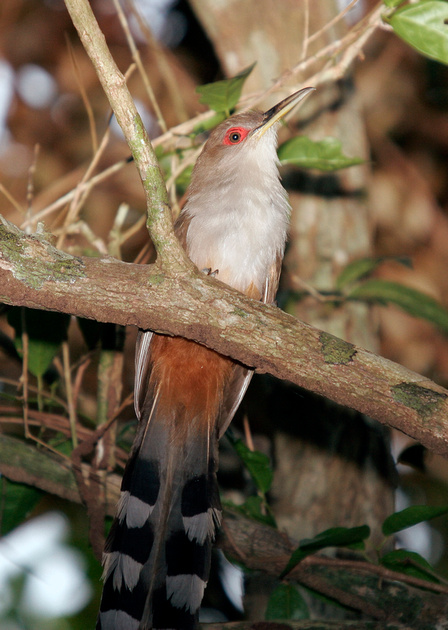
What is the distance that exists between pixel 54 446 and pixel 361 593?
1568 mm

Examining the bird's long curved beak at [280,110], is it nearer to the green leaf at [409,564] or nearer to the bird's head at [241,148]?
the bird's head at [241,148]

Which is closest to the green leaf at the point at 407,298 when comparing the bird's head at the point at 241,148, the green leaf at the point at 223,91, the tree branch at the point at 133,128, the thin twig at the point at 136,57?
the bird's head at the point at 241,148

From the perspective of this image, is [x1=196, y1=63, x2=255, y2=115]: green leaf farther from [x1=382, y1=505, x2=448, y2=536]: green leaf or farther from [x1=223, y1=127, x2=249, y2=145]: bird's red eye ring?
[x1=382, y1=505, x2=448, y2=536]: green leaf

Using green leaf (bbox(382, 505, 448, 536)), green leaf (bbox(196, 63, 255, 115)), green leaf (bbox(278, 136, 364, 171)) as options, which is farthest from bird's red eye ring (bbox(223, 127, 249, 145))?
green leaf (bbox(382, 505, 448, 536))

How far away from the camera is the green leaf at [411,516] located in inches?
97.6

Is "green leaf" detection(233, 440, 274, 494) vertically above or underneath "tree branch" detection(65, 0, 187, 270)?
underneath

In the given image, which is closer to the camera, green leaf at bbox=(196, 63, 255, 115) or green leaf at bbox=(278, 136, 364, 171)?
green leaf at bbox=(196, 63, 255, 115)

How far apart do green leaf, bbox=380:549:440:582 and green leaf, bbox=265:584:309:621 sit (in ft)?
1.42

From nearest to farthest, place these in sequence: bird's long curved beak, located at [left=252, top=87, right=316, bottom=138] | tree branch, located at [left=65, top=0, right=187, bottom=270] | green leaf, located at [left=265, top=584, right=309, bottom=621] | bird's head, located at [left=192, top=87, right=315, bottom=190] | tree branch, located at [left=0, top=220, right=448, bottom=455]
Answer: tree branch, located at [left=65, top=0, right=187, bottom=270] → tree branch, located at [left=0, top=220, right=448, bottom=455] → green leaf, located at [left=265, top=584, right=309, bottom=621] → bird's long curved beak, located at [left=252, top=87, right=316, bottom=138] → bird's head, located at [left=192, top=87, right=315, bottom=190]

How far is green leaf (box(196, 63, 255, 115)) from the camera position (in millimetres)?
2875

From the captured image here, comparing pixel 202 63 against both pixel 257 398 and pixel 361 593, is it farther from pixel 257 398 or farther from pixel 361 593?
pixel 361 593

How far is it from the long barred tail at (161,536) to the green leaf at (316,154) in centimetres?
141

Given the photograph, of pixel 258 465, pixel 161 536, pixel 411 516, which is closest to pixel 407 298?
pixel 258 465

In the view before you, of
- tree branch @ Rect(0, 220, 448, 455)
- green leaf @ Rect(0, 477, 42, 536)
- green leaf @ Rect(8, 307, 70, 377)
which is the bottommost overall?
green leaf @ Rect(0, 477, 42, 536)
